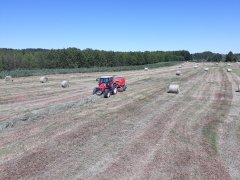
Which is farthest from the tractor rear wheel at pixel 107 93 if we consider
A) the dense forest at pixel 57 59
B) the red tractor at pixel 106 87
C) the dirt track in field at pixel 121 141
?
the dense forest at pixel 57 59

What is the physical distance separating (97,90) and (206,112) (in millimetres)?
10767

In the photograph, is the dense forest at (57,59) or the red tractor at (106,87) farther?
the dense forest at (57,59)

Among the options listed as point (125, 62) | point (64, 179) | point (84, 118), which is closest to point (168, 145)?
point (64, 179)

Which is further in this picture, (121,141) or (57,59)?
(57,59)

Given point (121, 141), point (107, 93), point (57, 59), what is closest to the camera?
point (121, 141)

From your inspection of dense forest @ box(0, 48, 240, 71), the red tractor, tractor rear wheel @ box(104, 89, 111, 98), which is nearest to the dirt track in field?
tractor rear wheel @ box(104, 89, 111, 98)

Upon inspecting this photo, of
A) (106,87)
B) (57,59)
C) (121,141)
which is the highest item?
(106,87)

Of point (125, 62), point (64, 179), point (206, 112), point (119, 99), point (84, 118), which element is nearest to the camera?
point (64, 179)

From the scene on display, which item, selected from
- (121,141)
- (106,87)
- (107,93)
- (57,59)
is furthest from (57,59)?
(121,141)

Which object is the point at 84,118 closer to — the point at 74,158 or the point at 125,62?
the point at 74,158

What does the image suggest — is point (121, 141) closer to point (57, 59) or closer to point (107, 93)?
point (107, 93)

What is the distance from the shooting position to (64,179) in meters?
9.80

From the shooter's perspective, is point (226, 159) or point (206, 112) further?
point (206, 112)

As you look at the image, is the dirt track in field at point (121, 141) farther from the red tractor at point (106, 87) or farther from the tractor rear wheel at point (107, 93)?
the red tractor at point (106, 87)
